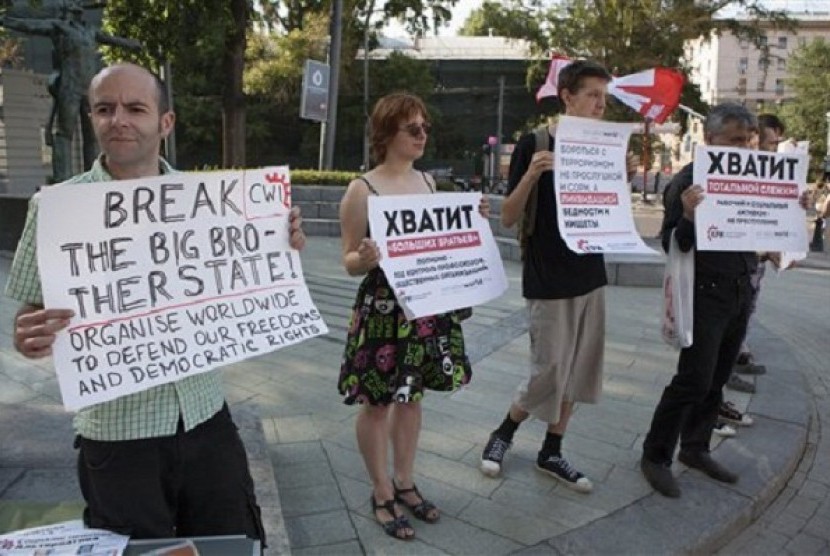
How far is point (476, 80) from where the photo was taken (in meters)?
55.5

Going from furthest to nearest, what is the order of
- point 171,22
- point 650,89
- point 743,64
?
1. point 743,64
2. point 171,22
3. point 650,89

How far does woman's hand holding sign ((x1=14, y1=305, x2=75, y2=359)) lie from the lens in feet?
5.75

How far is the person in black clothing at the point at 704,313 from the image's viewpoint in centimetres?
332

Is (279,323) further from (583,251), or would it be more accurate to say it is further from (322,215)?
(322,215)

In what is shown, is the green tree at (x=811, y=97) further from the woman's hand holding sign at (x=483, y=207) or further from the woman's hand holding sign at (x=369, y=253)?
the woman's hand holding sign at (x=369, y=253)

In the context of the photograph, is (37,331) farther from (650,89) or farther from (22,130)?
(22,130)

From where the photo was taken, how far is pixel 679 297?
328 cm

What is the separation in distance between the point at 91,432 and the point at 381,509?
4.94ft

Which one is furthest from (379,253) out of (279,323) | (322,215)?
(322,215)

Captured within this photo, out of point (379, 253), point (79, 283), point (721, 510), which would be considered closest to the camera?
point (79, 283)

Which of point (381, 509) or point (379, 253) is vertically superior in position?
point (379, 253)

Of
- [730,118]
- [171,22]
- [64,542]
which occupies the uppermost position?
[171,22]

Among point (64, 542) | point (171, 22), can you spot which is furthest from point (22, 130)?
point (64, 542)

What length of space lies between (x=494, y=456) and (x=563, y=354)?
682mm
